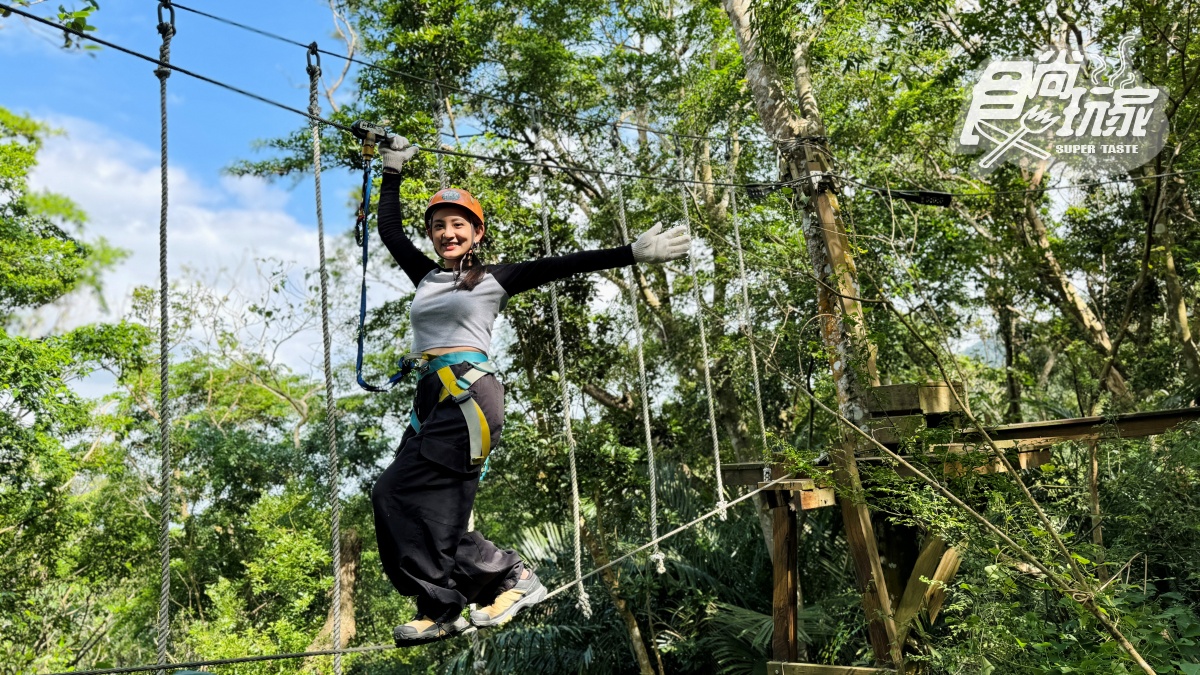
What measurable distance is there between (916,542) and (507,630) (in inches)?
144

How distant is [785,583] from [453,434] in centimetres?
317

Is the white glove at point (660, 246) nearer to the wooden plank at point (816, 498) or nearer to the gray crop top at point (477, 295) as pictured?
the gray crop top at point (477, 295)

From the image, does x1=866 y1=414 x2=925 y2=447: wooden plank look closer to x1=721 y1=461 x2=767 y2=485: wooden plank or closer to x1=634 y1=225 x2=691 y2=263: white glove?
x1=721 y1=461 x2=767 y2=485: wooden plank

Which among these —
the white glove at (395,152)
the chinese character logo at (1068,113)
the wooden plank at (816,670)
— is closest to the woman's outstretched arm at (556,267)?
the white glove at (395,152)

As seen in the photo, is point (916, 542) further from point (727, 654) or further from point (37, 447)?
point (37, 447)

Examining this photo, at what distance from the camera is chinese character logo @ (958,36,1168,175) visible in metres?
5.73

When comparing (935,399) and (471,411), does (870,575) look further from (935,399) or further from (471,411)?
(471,411)

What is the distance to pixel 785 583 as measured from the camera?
4809 mm

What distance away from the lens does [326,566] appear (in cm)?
1016

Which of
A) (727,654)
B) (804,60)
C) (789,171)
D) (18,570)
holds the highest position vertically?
(804,60)

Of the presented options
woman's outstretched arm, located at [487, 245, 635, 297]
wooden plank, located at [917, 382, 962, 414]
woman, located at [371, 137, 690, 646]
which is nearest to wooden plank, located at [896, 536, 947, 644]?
wooden plank, located at [917, 382, 962, 414]

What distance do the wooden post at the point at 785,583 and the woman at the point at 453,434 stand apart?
267 centimetres

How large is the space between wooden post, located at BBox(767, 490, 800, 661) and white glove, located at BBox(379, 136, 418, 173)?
9.57 feet

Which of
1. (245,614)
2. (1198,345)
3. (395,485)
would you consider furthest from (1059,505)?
(245,614)
